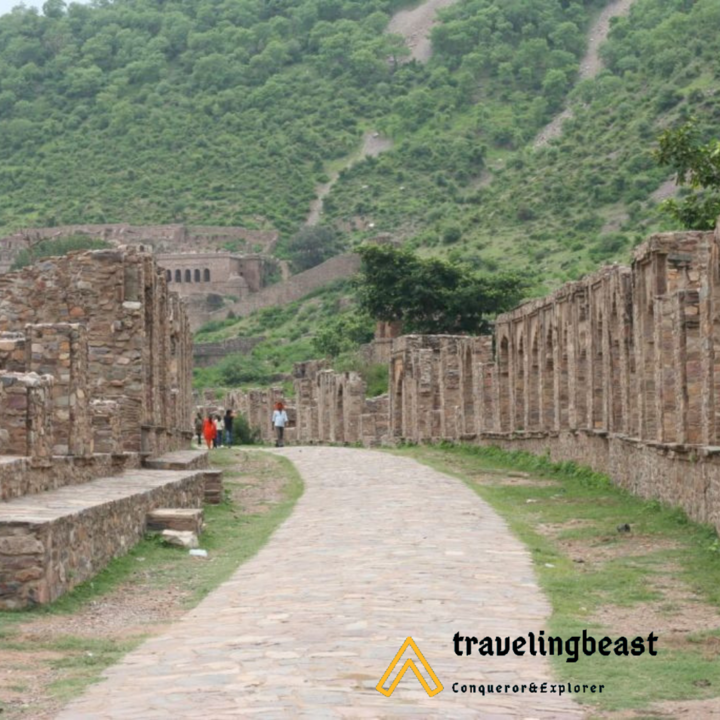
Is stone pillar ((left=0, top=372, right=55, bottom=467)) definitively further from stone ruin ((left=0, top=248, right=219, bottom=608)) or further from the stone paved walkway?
the stone paved walkway

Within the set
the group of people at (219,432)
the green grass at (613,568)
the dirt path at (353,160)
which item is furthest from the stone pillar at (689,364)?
the dirt path at (353,160)

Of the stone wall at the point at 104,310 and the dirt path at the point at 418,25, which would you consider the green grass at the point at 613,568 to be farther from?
the dirt path at the point at 418,25

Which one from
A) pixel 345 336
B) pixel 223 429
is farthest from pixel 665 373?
pixel 345 336

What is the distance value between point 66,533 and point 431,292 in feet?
147

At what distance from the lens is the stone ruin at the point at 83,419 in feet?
38.8

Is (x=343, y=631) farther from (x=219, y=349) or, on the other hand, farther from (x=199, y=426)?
(x=219, y=349)

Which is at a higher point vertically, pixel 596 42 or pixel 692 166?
pixel 596 42

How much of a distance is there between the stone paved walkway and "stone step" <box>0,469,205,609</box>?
41.3 inches

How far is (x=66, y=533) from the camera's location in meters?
11.9

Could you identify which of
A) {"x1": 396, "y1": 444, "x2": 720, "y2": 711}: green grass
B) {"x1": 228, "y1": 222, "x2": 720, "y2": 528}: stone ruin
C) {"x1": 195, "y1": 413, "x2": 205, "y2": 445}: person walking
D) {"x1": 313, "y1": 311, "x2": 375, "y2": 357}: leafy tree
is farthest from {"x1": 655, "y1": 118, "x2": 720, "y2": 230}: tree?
{"x1": 313, "y1": 311, "x2": 375, "y2": 357}: leafy tree

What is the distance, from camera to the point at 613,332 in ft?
78.3

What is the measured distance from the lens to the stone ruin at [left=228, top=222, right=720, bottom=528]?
1720 centimetres

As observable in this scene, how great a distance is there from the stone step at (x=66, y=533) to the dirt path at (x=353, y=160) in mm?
114289

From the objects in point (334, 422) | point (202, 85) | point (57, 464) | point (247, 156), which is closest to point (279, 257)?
point (247, 156)
